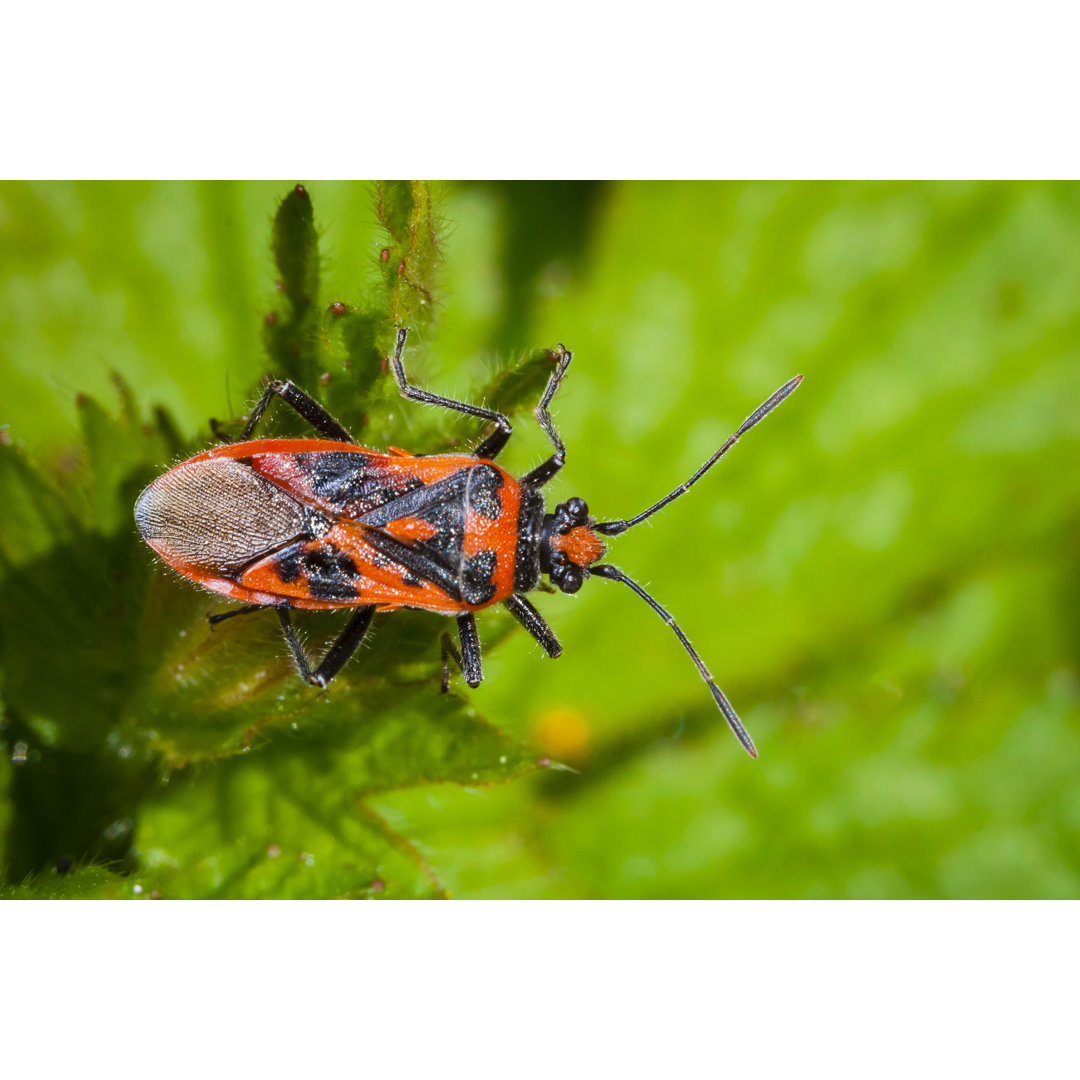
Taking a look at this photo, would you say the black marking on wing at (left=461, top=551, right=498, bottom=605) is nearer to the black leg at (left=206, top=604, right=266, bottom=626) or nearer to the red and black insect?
the red and black insect

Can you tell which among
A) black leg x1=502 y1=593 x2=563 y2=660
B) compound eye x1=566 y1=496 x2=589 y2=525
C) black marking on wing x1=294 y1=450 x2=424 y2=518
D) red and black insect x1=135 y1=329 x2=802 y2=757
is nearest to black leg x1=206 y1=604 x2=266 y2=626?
red and black insect x1=135 y1=329 x2=802 y2=757

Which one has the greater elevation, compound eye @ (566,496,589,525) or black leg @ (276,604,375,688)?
compound eye @ (566,496,589,525)

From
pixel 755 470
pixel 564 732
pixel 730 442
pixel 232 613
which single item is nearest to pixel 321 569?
pixel 232 613

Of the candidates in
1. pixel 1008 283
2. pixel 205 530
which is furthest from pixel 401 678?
pixel 1008 283

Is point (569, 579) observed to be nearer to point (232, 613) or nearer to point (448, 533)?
point (448, 533)

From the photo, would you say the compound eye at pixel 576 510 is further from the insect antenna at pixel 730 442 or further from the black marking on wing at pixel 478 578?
the black marking on wing at pixel 478 578

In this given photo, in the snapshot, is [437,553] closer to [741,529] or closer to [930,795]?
[741,529]

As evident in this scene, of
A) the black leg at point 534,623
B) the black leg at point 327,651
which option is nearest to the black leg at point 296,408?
the black leg at point 327,651
